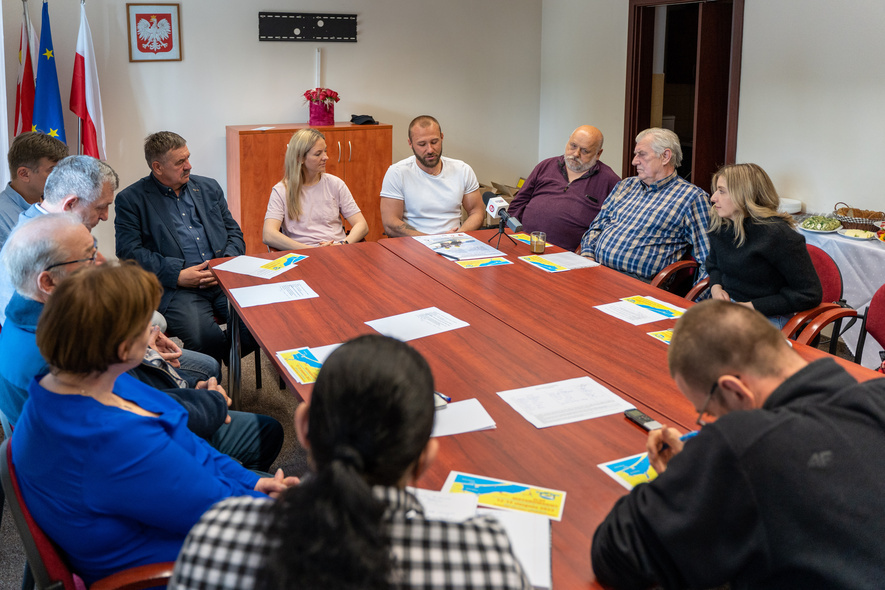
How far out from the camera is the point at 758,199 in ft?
10.4

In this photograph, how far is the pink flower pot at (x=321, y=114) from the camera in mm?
6133

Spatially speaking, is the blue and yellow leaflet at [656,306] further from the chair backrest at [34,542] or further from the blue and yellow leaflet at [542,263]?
the chair backrest at [34,542]

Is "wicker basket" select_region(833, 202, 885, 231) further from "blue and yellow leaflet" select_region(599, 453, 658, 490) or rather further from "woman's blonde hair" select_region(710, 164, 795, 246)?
"blue and yellow leaflet" select_region(599, 453, 658, 490)

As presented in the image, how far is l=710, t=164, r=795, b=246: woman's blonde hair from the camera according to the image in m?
3.14

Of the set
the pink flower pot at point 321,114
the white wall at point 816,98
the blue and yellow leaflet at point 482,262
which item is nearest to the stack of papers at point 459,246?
the blue and yellow leaflet at point 482,262

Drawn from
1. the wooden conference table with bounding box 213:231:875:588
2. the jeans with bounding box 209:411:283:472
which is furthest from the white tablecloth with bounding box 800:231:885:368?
the jeans with bounding box 209:411:283:472

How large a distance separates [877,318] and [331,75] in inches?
190

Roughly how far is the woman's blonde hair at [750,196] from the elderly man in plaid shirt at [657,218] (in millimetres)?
536

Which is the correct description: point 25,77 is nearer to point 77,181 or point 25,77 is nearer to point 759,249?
point 77,181

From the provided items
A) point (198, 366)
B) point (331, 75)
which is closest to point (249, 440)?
point (198, 366)

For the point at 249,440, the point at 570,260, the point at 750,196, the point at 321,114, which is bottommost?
the point at 249,440

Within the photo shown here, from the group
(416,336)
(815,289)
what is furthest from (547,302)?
(815,289)

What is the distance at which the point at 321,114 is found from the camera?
20.2 ft

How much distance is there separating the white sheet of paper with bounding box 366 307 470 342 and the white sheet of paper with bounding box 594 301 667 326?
0.57 m
